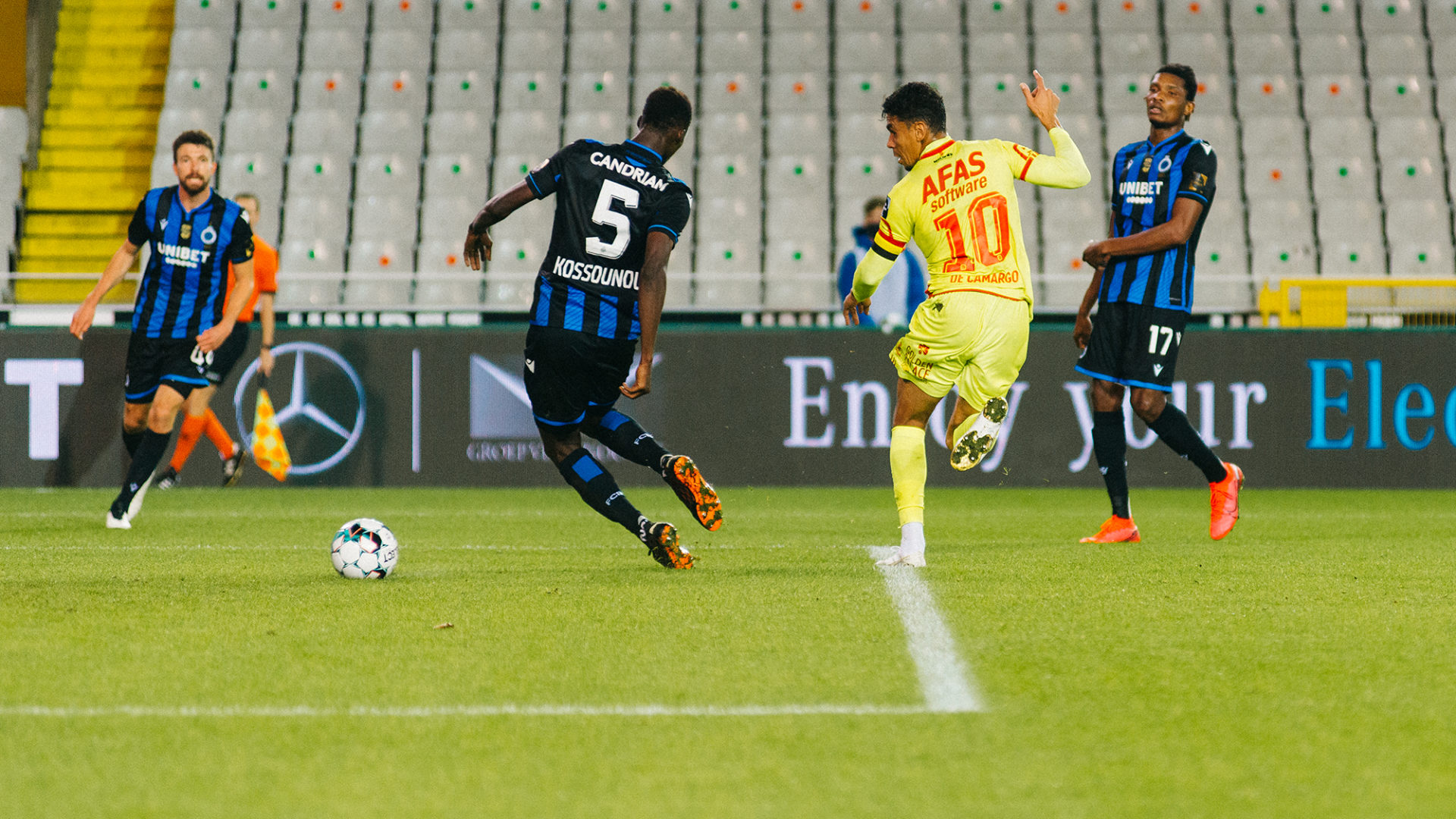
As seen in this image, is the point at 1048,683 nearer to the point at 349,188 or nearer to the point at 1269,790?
the point at 1269,790

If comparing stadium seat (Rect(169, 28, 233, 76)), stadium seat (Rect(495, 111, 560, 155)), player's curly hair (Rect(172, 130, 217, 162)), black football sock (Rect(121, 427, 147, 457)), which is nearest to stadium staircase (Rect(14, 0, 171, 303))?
stadium seat (Rect(169, 28, 233, 76))

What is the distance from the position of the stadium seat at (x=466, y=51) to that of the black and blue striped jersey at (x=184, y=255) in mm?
9765

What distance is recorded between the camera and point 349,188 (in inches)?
622

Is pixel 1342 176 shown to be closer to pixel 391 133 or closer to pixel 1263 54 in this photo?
pixel 1263 54

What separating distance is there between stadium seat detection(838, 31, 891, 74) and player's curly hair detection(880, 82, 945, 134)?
11571mm

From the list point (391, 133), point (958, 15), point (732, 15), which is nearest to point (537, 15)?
point (732, 15)

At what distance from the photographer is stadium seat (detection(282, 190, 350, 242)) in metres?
15.4

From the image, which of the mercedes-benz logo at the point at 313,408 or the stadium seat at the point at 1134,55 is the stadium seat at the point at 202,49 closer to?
the mercedes-benz logo at the point at 313,408

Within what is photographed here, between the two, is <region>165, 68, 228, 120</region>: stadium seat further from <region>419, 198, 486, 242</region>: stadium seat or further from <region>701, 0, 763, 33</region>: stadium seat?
<region>701, 0, 763, 33</region>: stadium seat

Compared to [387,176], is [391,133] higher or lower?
higher

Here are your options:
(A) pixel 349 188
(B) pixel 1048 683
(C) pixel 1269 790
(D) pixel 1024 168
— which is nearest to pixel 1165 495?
(D) pixel 1024 168

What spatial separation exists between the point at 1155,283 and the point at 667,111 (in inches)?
94.2

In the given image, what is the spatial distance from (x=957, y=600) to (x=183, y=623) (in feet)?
7.08

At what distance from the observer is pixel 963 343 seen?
5617mm
